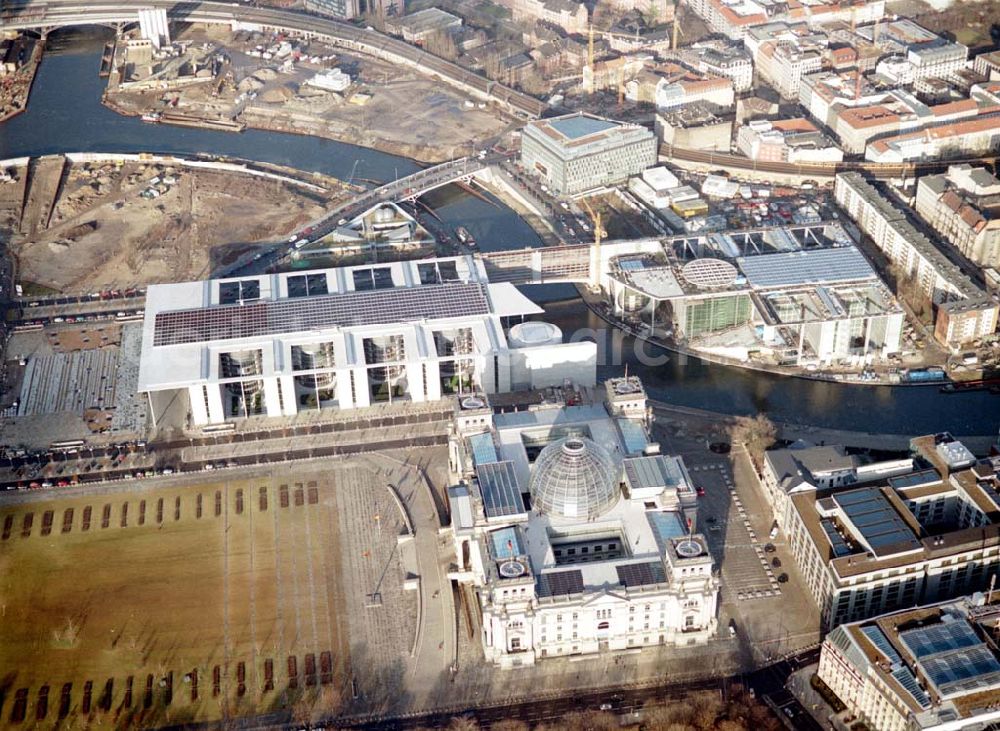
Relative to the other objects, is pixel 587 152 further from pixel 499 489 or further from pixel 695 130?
pixel 499 489

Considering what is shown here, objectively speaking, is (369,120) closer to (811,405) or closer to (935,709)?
(811,405)

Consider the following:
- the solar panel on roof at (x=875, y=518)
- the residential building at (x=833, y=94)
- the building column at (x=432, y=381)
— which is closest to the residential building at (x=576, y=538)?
the solar panel on roof at (x=875, y=518)

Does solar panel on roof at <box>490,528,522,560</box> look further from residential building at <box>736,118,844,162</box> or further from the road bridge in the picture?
the road bridge

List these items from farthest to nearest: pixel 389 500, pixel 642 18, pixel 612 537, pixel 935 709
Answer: pixel 642 18
pixel 389 500
pixel 612 537
pixel 935 709

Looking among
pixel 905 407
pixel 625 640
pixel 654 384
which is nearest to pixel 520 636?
pixel 625 640

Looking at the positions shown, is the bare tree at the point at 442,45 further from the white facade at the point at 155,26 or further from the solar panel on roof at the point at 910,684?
the solar panel on roof at the point at 910,684
